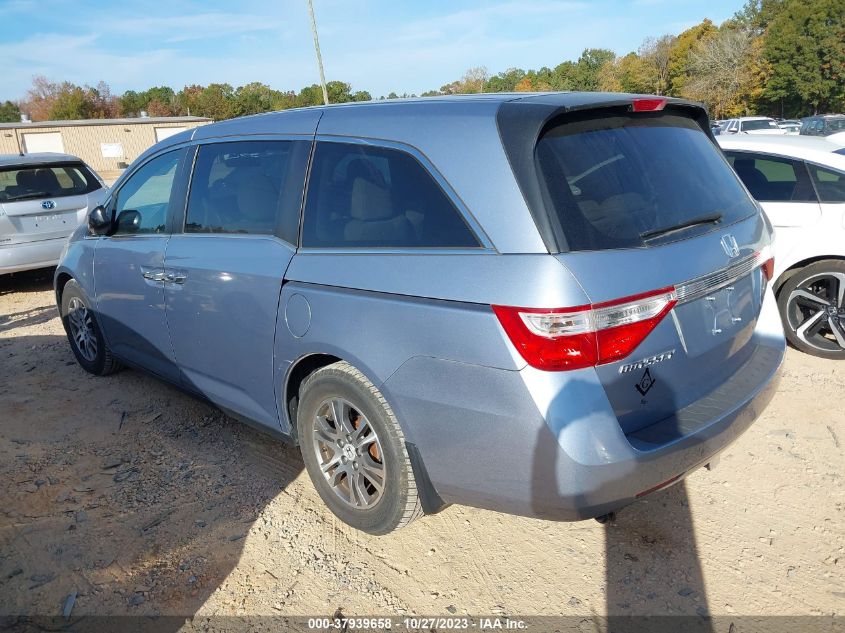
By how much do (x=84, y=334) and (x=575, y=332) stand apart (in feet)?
14.1

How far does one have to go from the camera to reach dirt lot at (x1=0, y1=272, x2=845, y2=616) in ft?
8.58

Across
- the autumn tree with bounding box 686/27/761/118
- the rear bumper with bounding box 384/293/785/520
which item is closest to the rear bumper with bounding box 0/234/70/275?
the rear bumper with bounding box 384/293/785/520

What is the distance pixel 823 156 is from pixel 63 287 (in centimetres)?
602

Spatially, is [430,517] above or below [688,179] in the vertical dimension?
below

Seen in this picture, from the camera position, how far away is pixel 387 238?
2.66m

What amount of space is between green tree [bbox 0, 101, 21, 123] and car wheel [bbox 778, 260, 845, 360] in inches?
3732

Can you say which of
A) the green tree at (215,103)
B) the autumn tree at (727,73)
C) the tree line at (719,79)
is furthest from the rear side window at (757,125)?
the green tree at (215,103)

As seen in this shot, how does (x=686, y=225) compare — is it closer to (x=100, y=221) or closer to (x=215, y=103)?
(x=100, y=221)

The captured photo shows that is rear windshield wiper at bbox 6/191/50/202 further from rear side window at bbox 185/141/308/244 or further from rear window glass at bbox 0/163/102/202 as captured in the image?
rear side window at bbox 185/141/308/244

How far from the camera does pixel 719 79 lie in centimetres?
5525

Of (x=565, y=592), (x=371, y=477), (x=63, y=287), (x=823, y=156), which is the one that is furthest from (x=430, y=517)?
(x=823, y=156)

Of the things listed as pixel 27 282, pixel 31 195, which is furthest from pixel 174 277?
pixel 27 282

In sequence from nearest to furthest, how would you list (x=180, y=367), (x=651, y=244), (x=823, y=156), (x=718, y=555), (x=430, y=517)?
(x=651, y=244), (x=718, y=555), (x=430, y=517), (x=180, y=367), (x=823, y=156)

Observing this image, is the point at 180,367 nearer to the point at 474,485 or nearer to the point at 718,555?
the point at 474,485
